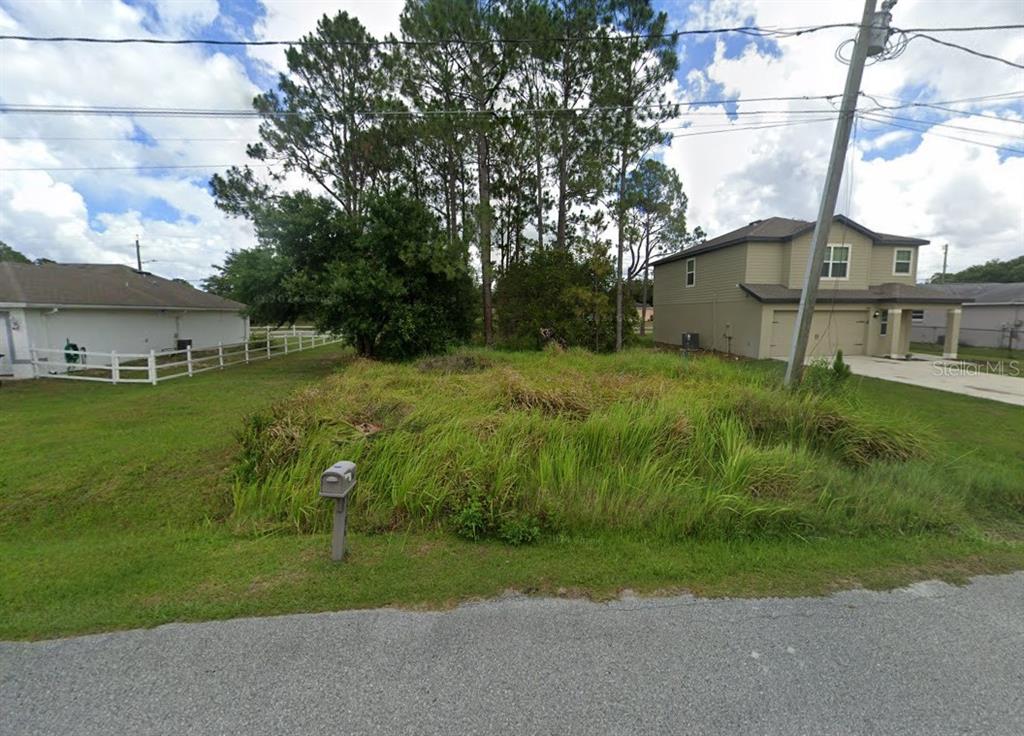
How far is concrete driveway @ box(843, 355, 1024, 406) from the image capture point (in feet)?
34.1

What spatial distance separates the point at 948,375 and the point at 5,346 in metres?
28.1

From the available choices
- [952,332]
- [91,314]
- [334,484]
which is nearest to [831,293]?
[952,332]

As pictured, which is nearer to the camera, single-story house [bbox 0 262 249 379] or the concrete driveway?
the concrete driveway

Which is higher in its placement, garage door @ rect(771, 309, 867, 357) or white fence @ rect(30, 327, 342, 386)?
garage door @ rect(771, 309, 867, 357)

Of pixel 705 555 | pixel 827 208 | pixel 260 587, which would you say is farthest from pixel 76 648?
pixel 827 208

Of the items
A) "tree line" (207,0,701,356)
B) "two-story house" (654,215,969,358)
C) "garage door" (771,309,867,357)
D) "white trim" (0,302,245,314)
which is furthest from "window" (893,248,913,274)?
"white trim" (0,302,245,314)

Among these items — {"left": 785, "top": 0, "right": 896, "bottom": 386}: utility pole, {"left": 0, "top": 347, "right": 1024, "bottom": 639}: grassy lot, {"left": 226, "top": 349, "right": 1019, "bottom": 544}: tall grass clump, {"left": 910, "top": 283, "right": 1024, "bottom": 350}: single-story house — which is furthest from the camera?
{"left": 910, "top": 283, "right": 1024, "bottom": 350}: single-story house

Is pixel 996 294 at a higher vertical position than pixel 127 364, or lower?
higher

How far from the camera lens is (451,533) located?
354cm

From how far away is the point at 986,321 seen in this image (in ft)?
80.9

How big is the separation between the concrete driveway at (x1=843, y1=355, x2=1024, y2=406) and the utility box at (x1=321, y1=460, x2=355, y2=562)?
42.2 ft

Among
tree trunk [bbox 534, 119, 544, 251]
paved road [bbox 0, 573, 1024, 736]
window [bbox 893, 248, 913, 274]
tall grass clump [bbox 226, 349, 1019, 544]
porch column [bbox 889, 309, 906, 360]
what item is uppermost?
tree trunk [bbox 534, 119, 544, 251]

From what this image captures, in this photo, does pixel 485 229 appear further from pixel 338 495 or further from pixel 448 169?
pixel 338 495

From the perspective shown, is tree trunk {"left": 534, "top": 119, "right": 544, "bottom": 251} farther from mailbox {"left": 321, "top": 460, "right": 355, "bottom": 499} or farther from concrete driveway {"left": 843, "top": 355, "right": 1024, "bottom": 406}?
mailbox {"left": 321, "top": 460, "right": 355, "bottom": 499}
